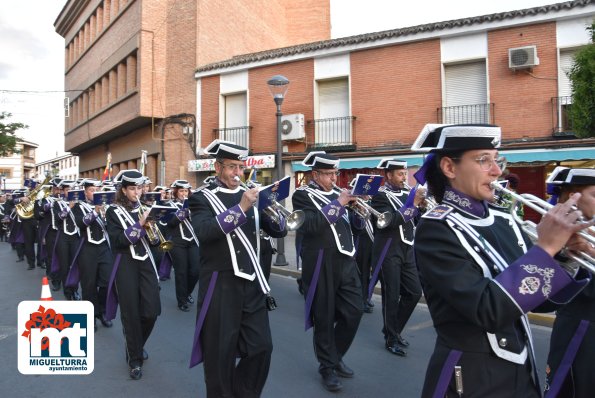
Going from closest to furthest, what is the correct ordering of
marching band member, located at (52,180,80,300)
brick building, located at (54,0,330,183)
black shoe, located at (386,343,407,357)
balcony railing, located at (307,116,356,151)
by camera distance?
black shoe, located at (386,343,407,357) → marching band member, located at (52,180,80,300) → balcony railing, located at (307,116,356,151) → brick building, located at (54,0,330,183)

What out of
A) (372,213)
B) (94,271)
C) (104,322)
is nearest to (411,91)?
(372,213)

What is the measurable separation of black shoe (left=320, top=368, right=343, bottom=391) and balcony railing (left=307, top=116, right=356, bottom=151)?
1344cm

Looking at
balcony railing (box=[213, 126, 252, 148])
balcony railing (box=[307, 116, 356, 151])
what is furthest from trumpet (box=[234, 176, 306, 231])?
balcony railing (box=[213, 126, 252, 148])

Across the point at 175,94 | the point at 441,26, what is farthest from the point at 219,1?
the point at 441,26

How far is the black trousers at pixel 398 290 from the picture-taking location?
581cm

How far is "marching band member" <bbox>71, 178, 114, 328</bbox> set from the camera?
279 inches

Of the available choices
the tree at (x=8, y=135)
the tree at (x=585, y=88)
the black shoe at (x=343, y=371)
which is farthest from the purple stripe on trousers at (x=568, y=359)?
the tree at (x=8, y=135)

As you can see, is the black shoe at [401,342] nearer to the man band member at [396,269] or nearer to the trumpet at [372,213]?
the man band member at [396,269]

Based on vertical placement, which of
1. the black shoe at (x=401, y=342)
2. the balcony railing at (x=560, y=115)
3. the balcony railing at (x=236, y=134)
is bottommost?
the black shoe at (x=401, y=342)

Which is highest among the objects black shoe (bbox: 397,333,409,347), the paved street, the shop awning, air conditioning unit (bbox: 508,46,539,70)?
air conditioning unit (bbox: 508,46,539,70)

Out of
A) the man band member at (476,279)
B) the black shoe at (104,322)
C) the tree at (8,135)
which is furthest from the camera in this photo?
the tree at (8,135)

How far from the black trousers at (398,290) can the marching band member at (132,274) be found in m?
2.58

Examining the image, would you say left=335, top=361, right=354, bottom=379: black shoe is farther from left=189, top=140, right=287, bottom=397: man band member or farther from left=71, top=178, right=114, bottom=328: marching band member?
left=71, top=178, right=114, bottom=328: marching band member

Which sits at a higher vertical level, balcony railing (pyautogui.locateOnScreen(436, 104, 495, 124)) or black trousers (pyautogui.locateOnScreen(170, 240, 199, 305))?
balcony railing (pyautogui.locateOnScreen(436, 104, 495, 124))
